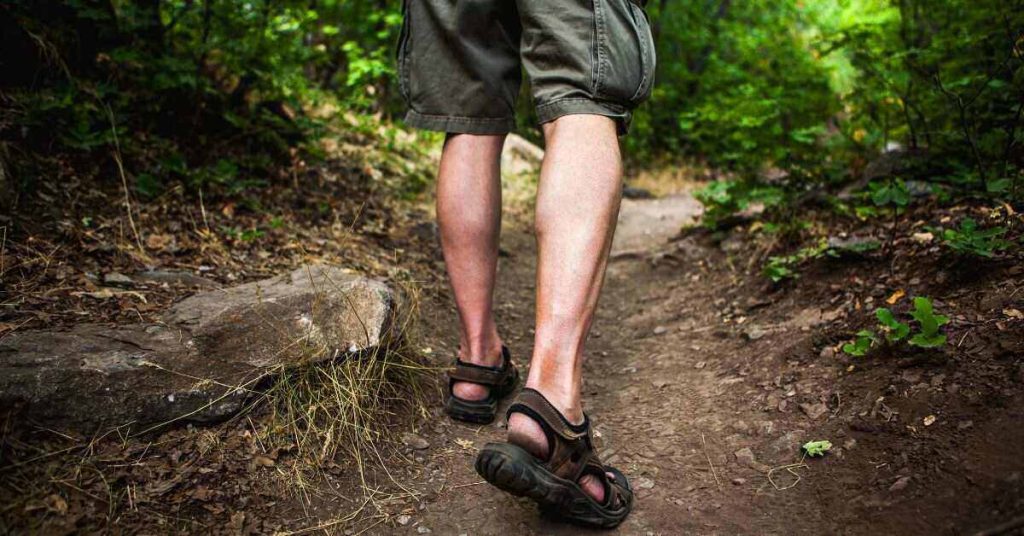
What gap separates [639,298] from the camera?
117 inches

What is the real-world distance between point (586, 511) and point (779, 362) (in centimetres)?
93

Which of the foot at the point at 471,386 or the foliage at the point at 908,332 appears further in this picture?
the foot at the point at 471,386

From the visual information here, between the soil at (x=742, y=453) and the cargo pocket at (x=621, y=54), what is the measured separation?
2.98 feet

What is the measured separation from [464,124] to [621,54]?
0.49 metres

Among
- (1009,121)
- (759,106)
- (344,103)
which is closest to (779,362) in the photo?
(1009,121)

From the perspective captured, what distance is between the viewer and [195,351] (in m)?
1.48

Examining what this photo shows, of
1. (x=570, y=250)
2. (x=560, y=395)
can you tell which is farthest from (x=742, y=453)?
(x=570, y=250)

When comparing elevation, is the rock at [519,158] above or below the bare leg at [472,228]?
below

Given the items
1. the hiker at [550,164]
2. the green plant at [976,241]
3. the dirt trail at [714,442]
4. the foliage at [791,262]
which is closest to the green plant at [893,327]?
the dirt trail at [714,442]

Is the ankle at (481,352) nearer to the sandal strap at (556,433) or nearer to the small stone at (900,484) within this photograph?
the sandal strap at (556,433)

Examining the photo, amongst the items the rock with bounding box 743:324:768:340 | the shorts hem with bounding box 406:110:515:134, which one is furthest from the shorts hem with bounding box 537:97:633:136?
the rock with bounding box 743:324:768:340

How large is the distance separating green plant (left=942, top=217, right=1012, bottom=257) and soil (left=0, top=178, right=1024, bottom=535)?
0.22 feet

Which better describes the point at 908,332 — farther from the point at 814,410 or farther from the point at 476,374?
the point at 476,374

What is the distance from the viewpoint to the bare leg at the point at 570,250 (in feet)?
3.92
